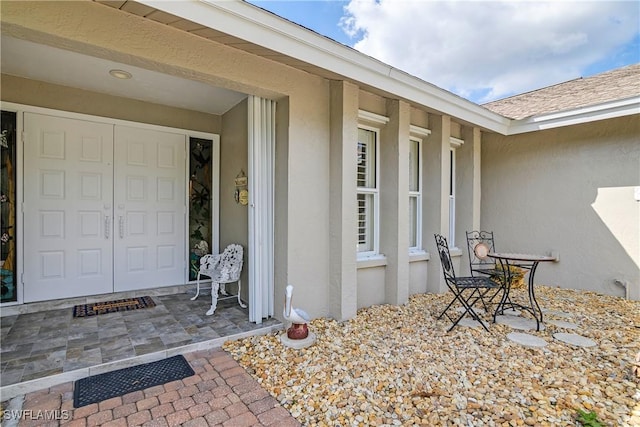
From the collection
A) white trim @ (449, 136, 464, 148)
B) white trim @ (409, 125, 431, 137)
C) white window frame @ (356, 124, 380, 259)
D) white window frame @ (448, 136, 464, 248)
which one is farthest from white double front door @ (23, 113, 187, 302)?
white window frame @ (448, 136, 464, 248)

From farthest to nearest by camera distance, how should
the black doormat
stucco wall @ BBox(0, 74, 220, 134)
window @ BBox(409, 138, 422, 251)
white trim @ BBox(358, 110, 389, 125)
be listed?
1. window @ BBox(409, 138, 422, 251)
2. white trim @ BBox(358, 110, 389, 125)
3. stucco wall @ BBox(0, 74, 220, 134)
4. the black doormat

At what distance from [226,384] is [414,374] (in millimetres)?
1501

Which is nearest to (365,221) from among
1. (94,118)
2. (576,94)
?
(94,118)

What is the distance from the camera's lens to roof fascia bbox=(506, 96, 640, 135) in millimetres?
4238

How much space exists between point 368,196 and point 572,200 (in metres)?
3.61

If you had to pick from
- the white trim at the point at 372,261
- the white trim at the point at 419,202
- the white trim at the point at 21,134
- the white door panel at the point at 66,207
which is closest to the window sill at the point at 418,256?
the white trim at the point at 419,202

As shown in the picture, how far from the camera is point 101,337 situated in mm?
3000

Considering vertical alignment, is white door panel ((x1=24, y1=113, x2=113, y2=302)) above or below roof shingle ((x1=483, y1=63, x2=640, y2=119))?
below

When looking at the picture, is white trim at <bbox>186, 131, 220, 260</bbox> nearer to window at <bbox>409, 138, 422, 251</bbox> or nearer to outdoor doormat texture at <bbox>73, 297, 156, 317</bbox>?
outdoor doormat texture at <bbox>73, 297, 156, 317</bbox>

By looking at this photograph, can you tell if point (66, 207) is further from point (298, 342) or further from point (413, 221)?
point (413, 221)

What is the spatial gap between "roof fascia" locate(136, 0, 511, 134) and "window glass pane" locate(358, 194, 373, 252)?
144 cm

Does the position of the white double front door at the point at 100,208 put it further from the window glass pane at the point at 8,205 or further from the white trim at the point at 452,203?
the white trim at the point at 452,203

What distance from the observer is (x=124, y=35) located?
2350mm

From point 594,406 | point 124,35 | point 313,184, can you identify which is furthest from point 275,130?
point 594,406
